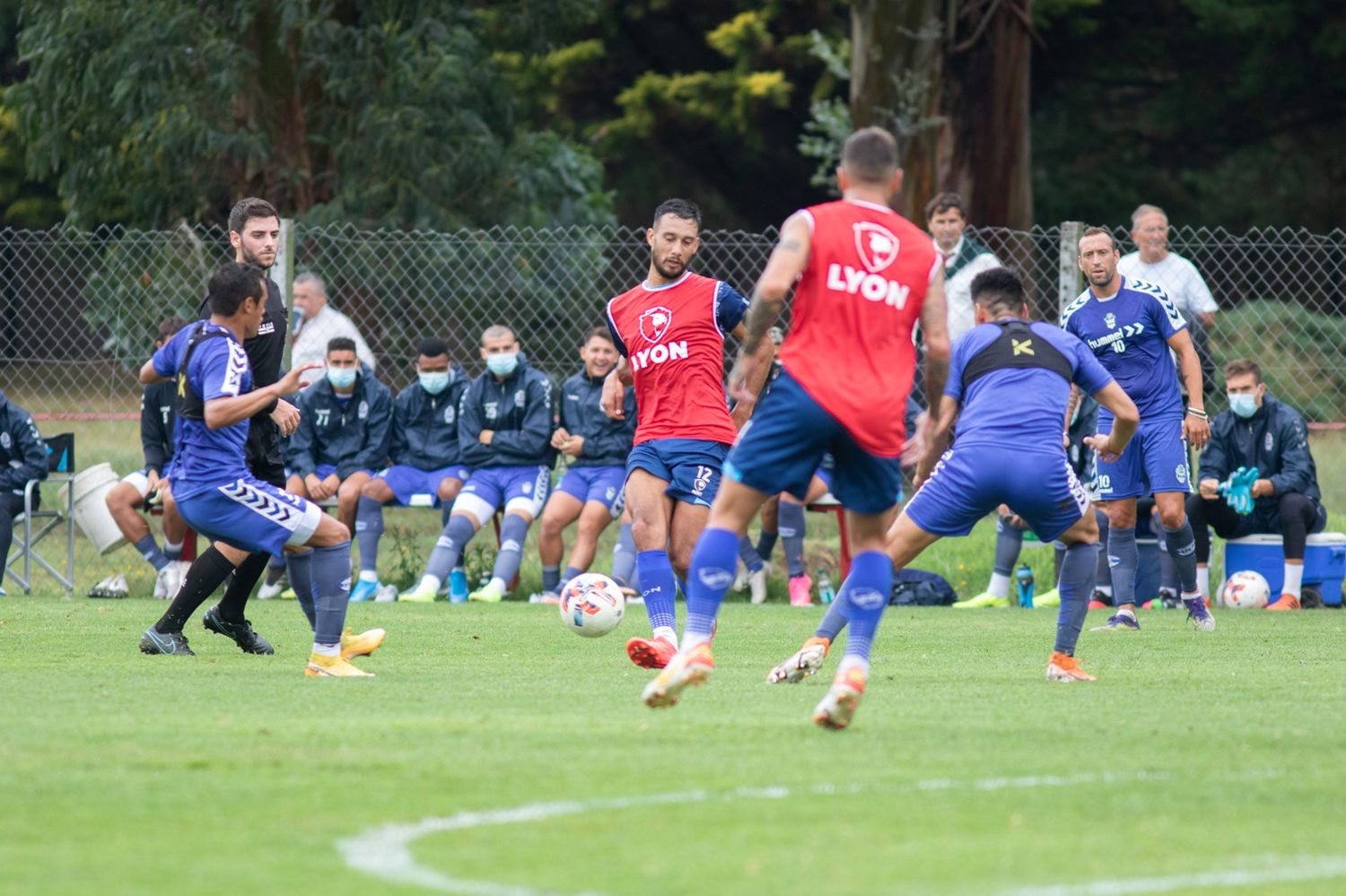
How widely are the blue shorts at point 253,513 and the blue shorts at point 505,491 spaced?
569 centimetres

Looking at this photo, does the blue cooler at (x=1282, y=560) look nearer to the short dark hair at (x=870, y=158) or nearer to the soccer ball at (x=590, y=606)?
the soccer ball at (x=590, y=606)

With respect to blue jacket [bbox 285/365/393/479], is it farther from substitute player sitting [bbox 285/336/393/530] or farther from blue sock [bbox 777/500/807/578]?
blue sock [bbox 777/500/807/578]

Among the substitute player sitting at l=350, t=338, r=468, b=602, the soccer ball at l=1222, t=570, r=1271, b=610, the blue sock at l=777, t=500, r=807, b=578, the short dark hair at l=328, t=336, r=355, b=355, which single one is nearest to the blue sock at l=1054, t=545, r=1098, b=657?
the soccer ball at l=1222, t=570, r=1271, b=610

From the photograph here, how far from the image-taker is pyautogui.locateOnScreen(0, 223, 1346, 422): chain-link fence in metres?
14.2

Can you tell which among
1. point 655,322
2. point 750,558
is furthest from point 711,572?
point 750,558

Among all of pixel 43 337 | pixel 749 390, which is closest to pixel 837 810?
pixel 749 390

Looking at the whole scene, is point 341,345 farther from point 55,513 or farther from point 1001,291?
point 1001,291

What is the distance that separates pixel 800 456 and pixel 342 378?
7874mm

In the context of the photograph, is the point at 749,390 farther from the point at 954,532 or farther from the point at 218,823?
the point at 218,823

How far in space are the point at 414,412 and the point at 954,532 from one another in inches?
274

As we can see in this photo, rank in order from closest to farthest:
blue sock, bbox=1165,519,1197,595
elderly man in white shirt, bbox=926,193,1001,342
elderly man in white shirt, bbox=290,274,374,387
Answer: blue sock, bbox=1165,519,1197,595 < elderly man in white shirt, bbox=926,193,1001,342 < elderly man in white shirt, bbox=290,274,374,387

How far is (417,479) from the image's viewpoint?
13805mm

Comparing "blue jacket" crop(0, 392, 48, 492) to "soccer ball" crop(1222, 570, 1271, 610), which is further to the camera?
"blue jacket" crop(0, 392, 48, 492)

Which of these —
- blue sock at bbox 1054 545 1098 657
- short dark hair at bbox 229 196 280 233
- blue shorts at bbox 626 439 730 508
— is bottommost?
blue sock at bbox 1054 545 1098 657
